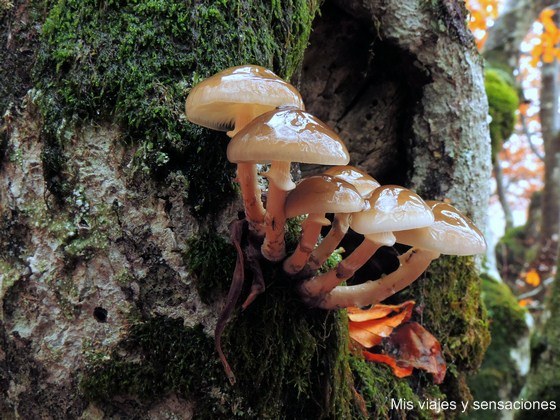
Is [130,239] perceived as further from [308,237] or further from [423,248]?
[423,248]

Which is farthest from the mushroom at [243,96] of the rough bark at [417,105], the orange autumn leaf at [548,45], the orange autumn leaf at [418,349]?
the orange autumn leaf at [548,45]

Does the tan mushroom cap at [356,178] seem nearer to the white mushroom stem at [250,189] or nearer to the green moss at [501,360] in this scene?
the white mushroom stem at [250,189]

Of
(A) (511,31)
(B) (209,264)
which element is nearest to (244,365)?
(B) (209,264)

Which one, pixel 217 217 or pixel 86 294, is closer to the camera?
pixel 86 294

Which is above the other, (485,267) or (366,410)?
(366,410)

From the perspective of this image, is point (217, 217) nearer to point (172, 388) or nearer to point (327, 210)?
point (327, 210)

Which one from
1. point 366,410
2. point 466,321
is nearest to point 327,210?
point 366,410
